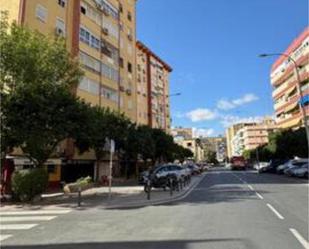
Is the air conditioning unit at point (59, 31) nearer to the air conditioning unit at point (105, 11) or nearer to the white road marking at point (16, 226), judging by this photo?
the air conditioning unit at point (105, 11)

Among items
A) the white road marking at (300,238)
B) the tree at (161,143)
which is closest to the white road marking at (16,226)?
the white road marking at (300,238)

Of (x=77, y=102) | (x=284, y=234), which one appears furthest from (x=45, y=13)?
(x=284, y=234)

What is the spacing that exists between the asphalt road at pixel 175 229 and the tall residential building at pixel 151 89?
53790mm

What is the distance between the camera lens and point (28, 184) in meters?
21.1

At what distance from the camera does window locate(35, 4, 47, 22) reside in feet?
121

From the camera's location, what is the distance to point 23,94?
20.9m

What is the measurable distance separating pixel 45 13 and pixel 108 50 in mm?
14450

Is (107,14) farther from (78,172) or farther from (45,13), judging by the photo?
(78,172)

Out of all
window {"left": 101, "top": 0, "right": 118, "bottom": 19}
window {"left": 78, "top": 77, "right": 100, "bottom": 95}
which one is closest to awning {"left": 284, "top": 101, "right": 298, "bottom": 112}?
window {"left": 101, "top": 0, "right": 118, "bottom": 19}

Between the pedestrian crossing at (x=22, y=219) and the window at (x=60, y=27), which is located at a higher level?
the window at (x=60, y=27)

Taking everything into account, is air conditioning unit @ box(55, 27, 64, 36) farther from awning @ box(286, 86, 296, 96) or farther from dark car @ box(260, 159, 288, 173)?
awning @ box(286, 86, 296, 96)

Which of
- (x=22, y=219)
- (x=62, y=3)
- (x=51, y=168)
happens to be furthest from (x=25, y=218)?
(x=62, y=3)

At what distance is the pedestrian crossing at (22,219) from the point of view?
12.5m

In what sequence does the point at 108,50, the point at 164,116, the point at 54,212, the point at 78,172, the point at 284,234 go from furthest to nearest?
the point at 164,116 → the point at 108,50 → the point at 78,172 → the point at 54,212 → the point at 284,234
